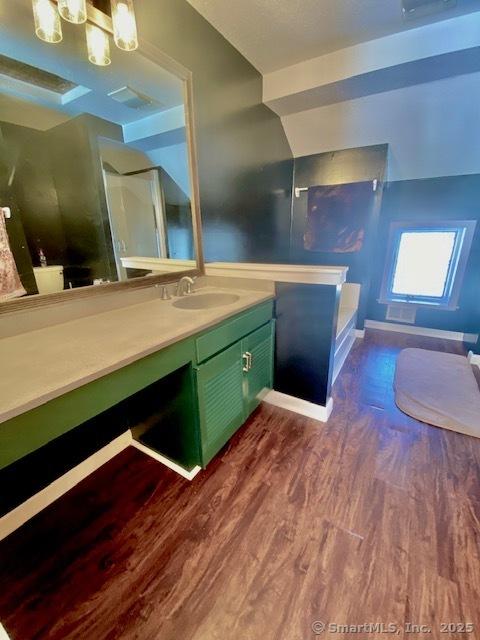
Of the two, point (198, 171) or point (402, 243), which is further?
point (402, 243)

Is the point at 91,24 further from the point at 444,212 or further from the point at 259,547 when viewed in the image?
the point at 444,212

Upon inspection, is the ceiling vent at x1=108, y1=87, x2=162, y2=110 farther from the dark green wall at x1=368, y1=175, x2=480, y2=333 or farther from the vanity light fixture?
the dark green wall at x1=368, y1=175, x2=480, y2=333

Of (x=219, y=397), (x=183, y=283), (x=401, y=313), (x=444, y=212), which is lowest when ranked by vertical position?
(x=401, y=313)

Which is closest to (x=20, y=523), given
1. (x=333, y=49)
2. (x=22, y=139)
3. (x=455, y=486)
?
(x=22, y=139)

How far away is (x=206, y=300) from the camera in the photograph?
171 cm

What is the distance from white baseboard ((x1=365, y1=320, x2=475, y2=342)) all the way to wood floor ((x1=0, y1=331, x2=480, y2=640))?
1.94 metres

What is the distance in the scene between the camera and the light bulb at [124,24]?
113 cm

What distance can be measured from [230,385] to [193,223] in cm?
108

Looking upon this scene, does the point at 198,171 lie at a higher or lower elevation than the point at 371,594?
higher

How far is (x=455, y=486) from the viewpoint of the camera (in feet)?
4.42

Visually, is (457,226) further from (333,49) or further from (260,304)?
(260,304)

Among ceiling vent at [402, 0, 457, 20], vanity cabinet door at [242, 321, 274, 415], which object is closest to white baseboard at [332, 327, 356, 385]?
vanity cabinet door at [242, 321, 274, 415]

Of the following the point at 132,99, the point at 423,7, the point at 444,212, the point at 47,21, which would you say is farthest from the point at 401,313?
the point at 47,21

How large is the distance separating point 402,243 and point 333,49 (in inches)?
81.5
